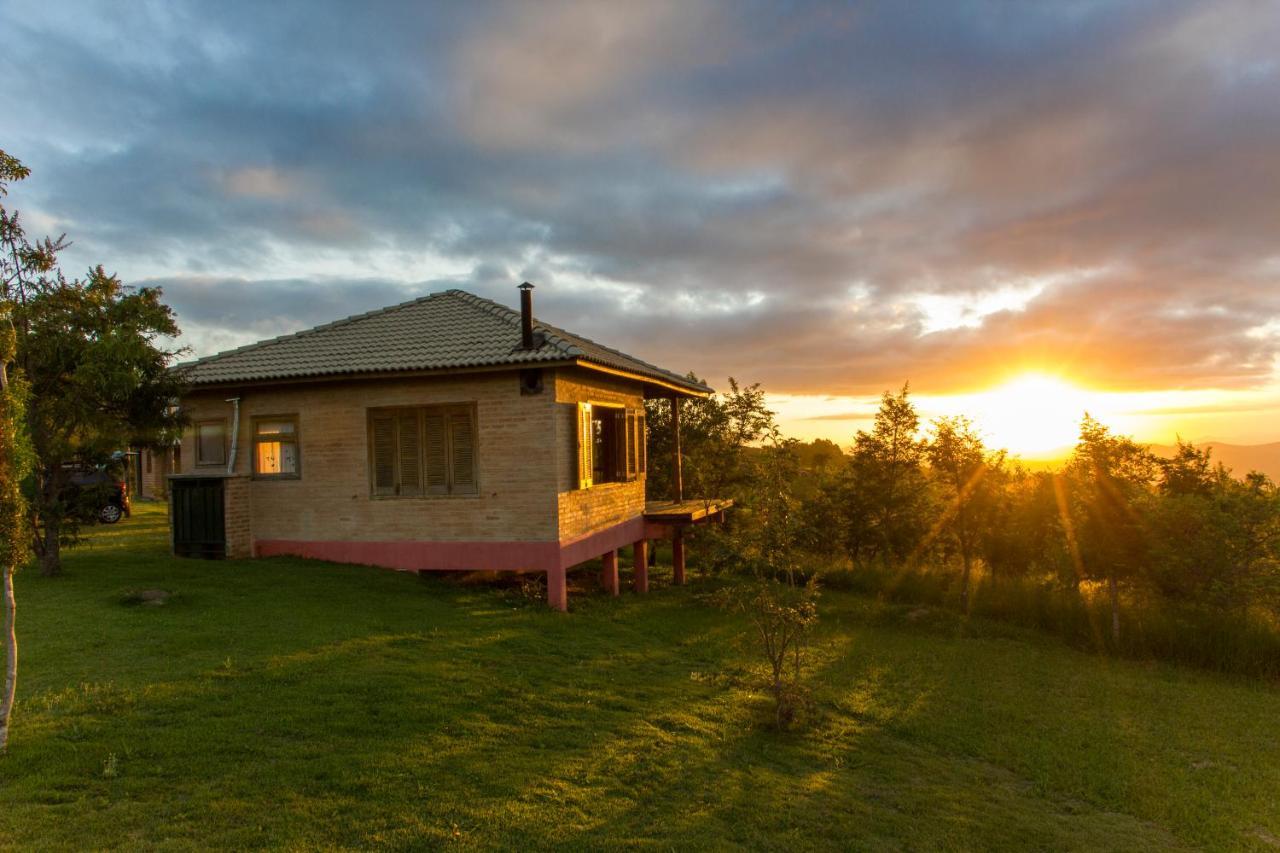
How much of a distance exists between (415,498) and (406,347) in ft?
9.11

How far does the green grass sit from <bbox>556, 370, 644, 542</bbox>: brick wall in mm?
1824

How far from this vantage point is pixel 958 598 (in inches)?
716

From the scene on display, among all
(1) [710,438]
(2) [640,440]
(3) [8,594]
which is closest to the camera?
(3) [8,594]

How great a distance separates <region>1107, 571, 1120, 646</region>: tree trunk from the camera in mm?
14688

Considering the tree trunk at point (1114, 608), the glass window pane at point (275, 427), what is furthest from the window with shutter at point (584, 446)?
the tree trunk at point (1114, 608)

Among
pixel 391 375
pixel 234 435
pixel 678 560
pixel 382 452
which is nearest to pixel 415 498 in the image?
pixel 382 452

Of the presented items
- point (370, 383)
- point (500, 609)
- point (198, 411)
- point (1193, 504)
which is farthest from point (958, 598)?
point (198, 411)

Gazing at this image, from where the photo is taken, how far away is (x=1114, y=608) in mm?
14719

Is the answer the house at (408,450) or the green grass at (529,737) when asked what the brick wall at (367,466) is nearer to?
the house at (408,450)

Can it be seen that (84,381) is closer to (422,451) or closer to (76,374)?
(76,374)

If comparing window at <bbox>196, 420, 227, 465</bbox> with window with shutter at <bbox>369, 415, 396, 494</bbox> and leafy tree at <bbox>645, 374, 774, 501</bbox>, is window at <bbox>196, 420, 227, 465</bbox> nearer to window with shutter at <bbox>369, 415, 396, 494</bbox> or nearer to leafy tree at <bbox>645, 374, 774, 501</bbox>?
window with shutter at <bbox>369, 415, 396, 494</bbox>

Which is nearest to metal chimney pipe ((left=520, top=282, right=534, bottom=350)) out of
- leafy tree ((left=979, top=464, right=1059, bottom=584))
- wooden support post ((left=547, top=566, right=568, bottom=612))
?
wooden support post ((left=547, top=566, right=568, bottom=612))

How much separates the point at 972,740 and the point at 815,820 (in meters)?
3.69

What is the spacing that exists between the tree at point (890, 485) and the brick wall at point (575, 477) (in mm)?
7301
